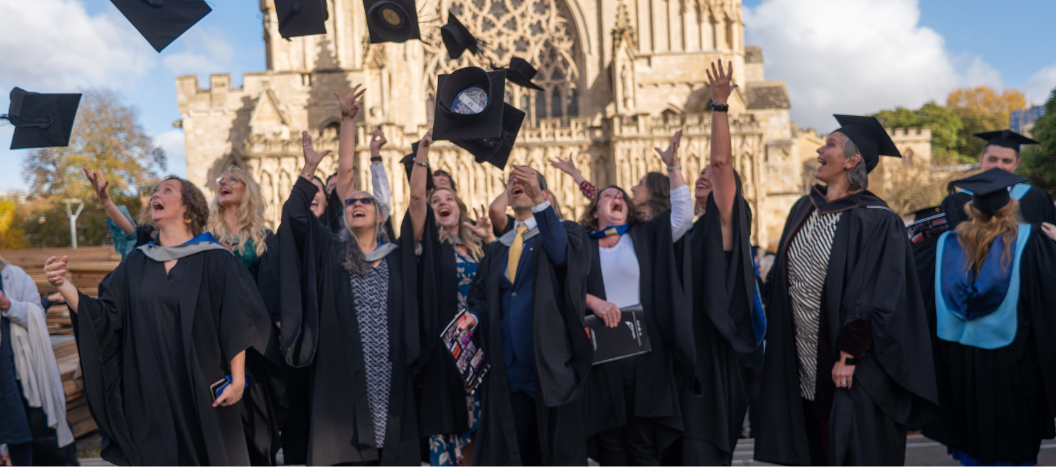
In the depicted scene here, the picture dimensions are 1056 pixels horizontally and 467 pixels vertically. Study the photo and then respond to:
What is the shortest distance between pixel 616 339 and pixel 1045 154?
47.7 feet

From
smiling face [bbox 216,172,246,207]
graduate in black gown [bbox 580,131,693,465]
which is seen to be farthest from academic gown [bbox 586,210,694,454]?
smiling face [bbox 216,172,246,207]

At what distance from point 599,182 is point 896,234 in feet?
71.5

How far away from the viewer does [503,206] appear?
5719 millimetres

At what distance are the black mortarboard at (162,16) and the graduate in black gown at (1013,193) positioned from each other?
5.31 meters

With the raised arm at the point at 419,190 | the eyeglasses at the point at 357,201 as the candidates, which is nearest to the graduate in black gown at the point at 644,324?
the raised arm at the point at 419,190

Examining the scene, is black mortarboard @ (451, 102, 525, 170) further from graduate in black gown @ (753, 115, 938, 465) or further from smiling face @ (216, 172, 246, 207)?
graduate in black gown @ (753, 115, 938, 465)

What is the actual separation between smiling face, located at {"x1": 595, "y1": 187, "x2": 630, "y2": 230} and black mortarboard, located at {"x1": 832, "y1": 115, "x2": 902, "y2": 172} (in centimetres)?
131

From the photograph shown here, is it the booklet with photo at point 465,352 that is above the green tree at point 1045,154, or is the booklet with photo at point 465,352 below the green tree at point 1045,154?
below

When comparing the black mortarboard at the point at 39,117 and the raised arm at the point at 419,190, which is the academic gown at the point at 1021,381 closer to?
the raised arm at the point at 419,190

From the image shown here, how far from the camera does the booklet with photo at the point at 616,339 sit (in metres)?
3.97

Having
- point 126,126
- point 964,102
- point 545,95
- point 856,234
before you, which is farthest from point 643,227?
point 964,102

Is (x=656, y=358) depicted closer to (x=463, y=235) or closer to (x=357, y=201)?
(x=463, y=235)

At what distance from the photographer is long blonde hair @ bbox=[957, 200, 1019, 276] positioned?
4.46m

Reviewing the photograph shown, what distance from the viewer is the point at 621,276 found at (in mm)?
4250
